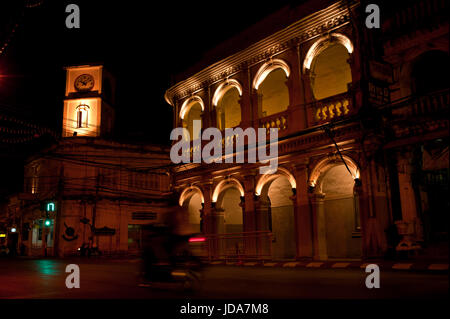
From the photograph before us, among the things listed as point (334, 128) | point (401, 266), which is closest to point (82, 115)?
point (334, 128)

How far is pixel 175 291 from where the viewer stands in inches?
303

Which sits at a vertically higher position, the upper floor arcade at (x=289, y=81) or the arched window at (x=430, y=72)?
the upper floor arcade at (x=289, y=81)

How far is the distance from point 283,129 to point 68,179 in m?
21.4

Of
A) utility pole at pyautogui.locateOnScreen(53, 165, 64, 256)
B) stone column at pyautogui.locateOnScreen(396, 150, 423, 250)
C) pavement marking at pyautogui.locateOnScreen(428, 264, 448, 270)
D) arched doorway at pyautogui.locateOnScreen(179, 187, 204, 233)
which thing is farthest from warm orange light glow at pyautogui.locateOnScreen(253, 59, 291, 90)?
utility pole at pyautogui.locateOnScreen(53, 165, 64, 256)

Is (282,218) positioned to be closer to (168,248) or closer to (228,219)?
(228,219)

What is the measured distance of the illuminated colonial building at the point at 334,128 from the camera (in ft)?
42.0

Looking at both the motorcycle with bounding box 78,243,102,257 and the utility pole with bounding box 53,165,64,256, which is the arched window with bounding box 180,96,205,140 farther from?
the utility pole with bounding box 53,165,64,256

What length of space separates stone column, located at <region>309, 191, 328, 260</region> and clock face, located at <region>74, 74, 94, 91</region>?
27.8 metres

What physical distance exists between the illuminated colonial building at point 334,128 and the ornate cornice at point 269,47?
0.05 metres

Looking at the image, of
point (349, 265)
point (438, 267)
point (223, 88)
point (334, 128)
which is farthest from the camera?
point (223, 88)

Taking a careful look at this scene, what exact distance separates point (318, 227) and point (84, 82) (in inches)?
1144

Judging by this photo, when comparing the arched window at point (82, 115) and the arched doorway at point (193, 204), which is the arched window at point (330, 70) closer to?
the arched doorway at point (193, 204)

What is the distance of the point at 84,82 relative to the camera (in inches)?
1478

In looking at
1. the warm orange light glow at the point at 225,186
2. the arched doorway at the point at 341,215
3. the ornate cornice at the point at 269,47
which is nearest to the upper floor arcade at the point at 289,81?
the ornate cornice at the point at 269,47
